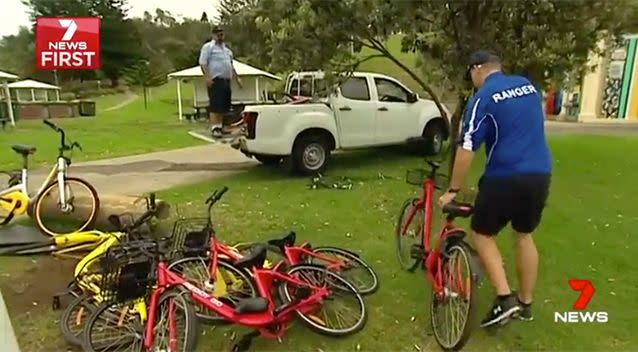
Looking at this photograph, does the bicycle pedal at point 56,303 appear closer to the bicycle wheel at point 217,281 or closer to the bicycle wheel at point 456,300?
the bicycle wheel at point 217,281

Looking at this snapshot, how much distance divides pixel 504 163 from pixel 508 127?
0.23 meters

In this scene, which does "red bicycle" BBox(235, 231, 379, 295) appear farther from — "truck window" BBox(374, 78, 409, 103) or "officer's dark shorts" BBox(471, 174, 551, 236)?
"truck window" BBox(374, 78, 409, 103)

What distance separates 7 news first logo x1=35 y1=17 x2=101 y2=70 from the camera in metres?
6.40

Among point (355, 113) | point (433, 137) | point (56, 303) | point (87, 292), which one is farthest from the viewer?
point (433, 137)

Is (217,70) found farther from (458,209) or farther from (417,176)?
(458,209)

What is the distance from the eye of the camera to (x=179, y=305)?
3.10 m

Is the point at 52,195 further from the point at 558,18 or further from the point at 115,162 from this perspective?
the point at 558,18

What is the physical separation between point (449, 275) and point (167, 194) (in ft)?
16.7

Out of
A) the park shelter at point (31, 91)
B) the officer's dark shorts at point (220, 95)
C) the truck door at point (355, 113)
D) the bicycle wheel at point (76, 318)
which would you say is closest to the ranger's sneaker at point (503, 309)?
the bicycle wheel at point (76, 318)

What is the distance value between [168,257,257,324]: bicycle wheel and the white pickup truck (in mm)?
4524

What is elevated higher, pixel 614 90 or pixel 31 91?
pixel 614 90

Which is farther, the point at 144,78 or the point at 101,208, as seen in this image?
the point at 144,78

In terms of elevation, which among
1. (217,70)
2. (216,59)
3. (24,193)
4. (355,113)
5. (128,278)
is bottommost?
(24,193)

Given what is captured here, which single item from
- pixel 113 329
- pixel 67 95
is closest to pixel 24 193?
pixel 113 329
